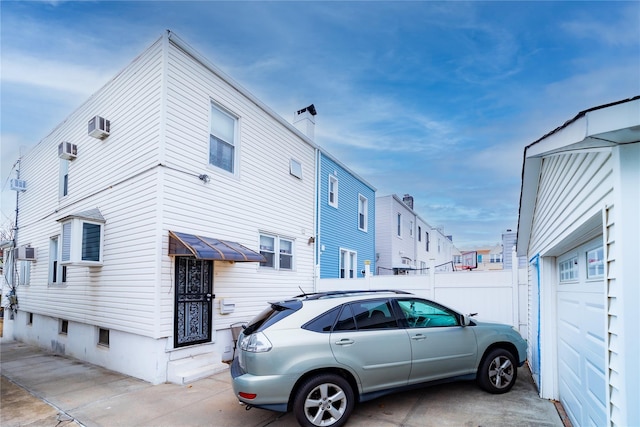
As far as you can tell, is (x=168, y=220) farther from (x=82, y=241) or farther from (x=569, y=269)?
(x=569, y=269)

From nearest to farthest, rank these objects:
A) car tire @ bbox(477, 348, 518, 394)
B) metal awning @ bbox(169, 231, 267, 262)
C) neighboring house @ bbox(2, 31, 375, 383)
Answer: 1. car tire @ bbox(477, 348, 518, 394)
2. metal awning @ bbox(169, 231, 267, 262)
3. neighboring house @ bbox(2, 31, 375, 383)

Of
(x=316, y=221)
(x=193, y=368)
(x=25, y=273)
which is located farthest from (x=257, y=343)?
(x=25, y=273)

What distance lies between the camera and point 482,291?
830cm

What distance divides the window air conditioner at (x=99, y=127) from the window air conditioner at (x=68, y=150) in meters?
1.80

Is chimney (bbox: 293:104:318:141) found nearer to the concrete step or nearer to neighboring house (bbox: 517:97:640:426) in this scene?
the concrete step

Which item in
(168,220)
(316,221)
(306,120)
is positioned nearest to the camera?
(168,220)

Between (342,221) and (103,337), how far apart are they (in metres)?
8.34

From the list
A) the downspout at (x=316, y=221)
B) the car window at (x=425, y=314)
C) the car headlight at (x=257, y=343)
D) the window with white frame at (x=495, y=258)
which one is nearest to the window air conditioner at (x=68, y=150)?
the downspout at (x=316, y=221)

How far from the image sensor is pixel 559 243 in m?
3.94

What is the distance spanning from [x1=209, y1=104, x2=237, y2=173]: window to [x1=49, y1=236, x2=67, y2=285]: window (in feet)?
19.2

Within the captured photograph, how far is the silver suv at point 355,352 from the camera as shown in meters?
4.14

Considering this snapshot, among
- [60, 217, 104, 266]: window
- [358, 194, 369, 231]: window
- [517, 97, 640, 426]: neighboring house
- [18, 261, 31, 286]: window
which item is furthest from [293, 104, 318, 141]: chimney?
[18, 261, 31, 286]: window

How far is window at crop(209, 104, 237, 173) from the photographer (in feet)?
28.0

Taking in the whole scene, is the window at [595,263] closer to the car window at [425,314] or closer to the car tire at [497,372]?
the car window at [425,314]
